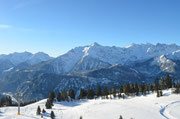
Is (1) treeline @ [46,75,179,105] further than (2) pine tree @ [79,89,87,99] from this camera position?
No

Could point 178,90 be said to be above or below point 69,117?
above

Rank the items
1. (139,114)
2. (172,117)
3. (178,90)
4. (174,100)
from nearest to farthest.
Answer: (172,117) < (139,114) < (174,100) < (178,90)

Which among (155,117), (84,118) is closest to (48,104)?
(84,118)

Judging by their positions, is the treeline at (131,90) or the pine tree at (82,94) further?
the pine tree at (82,94)

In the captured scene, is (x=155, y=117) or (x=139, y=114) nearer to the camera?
(x=155, y=117)

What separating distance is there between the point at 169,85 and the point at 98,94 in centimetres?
5514

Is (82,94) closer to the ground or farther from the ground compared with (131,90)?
closer to the ground

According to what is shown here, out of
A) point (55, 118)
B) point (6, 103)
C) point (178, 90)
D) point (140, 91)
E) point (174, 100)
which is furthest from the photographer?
point (6, 103)

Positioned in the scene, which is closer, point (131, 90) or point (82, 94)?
point (131, 90)

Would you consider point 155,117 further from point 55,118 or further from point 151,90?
point 151,90

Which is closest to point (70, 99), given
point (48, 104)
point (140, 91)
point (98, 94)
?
point (98, 94)

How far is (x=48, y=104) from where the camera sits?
95625 millimetres

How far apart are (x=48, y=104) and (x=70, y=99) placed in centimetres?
4157

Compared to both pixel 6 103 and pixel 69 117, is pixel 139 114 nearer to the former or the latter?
pixel 69 117
